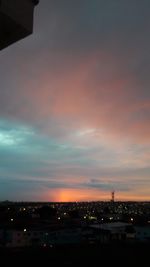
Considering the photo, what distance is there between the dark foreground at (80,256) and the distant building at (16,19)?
41.4m

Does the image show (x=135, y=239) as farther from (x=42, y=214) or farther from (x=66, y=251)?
(x=42, y=214)

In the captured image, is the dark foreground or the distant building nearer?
the distant building

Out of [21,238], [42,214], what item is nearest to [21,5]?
[21,238]

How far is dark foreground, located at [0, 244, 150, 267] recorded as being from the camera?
42.5m

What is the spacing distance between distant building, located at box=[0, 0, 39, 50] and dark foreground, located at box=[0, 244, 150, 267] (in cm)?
4144

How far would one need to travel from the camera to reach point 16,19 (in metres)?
1.80

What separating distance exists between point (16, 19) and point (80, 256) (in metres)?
46.5

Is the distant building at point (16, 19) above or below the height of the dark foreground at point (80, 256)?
above

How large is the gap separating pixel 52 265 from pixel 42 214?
238ft

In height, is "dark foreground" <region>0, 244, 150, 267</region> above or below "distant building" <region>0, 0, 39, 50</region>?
below

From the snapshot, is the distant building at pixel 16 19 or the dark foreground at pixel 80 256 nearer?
the distant building at pixel 16 19

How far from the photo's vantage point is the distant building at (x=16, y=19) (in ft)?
5.83

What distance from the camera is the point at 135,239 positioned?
64750mm

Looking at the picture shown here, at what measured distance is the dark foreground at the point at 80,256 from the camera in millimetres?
42469
